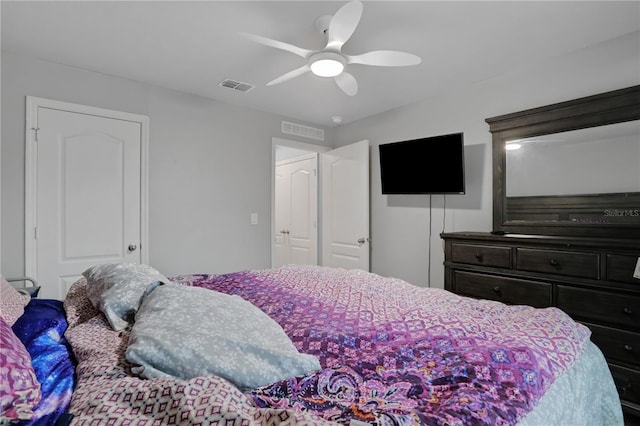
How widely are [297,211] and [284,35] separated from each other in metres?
3.03

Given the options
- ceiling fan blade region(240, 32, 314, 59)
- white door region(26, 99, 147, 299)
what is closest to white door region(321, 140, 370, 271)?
ceiling fan blade region(240, 32, 314, 59)

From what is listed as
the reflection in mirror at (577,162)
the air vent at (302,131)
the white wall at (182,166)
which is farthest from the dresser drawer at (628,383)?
the air vent at (302,131)

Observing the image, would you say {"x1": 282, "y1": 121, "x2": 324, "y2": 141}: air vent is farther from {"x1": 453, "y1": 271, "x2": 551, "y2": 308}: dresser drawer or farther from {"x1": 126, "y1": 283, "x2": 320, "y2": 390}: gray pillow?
Answer: {"x1": 126, "y1": 283, "x2": 320, "y2": 390}: gray pillow

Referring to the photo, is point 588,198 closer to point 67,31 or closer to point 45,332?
point 45,332

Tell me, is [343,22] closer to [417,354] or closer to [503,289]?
[417,354]

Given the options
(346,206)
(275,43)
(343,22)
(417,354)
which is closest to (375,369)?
(417,354)

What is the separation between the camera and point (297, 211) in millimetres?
4941

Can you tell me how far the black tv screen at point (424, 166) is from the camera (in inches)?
115

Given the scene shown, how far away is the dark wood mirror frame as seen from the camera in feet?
6.99

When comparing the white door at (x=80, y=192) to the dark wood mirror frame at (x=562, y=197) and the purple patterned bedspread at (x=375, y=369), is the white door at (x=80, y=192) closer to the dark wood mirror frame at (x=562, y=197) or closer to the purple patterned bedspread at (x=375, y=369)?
the purple patterned bedspread at (x=375, y=369)

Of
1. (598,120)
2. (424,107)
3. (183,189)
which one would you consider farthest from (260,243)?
(598,120)

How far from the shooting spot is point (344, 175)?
4.04 meters

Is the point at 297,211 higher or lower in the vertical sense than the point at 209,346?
higher

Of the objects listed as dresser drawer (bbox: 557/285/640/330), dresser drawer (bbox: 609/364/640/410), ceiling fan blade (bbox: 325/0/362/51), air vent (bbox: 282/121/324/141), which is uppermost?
air vent (bbox: 282/121/324/141)
